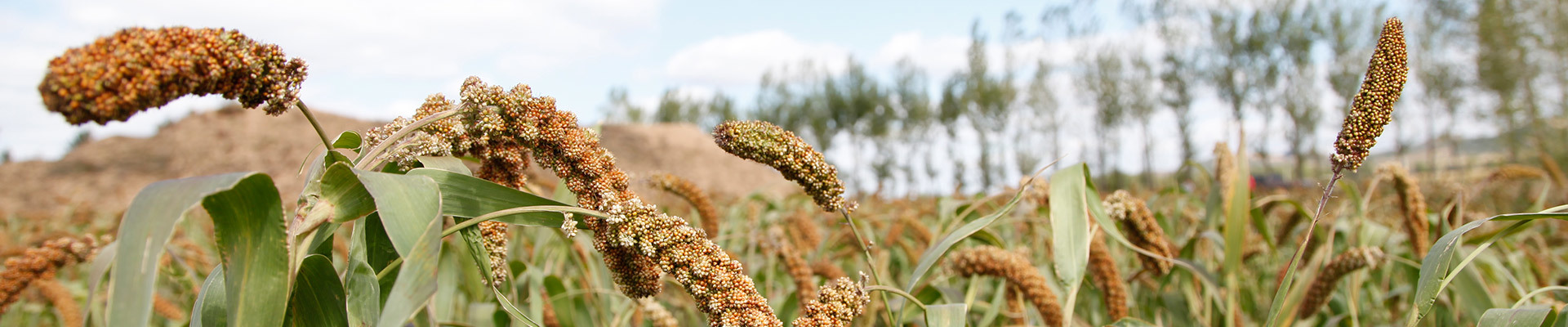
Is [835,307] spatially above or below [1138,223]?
below

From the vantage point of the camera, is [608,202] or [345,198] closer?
[345,198]

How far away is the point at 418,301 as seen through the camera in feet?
2.55

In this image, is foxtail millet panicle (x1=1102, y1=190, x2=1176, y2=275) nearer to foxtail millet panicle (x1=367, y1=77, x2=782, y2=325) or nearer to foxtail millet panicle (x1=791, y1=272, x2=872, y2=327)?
foxtail millet panicle (x1=791, y1=272, x2=872, y2=327)

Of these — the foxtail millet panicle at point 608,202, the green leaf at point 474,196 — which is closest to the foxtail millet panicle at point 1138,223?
the foxtail millet panicle at point 608,202

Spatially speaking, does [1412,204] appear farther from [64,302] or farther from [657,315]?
[64,302]

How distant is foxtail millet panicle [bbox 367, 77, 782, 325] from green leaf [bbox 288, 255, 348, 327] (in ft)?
0.68

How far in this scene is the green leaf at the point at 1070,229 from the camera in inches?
60.2

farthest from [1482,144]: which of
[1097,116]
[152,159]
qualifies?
[152,159]

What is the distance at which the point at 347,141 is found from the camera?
4.33ft

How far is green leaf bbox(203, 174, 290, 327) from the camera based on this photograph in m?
0.84

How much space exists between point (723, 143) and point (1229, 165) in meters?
1.88

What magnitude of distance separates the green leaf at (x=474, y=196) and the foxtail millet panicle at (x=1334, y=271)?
195 cm

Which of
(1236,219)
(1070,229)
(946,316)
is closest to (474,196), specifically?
(946,316)

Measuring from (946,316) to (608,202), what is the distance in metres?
0.61
